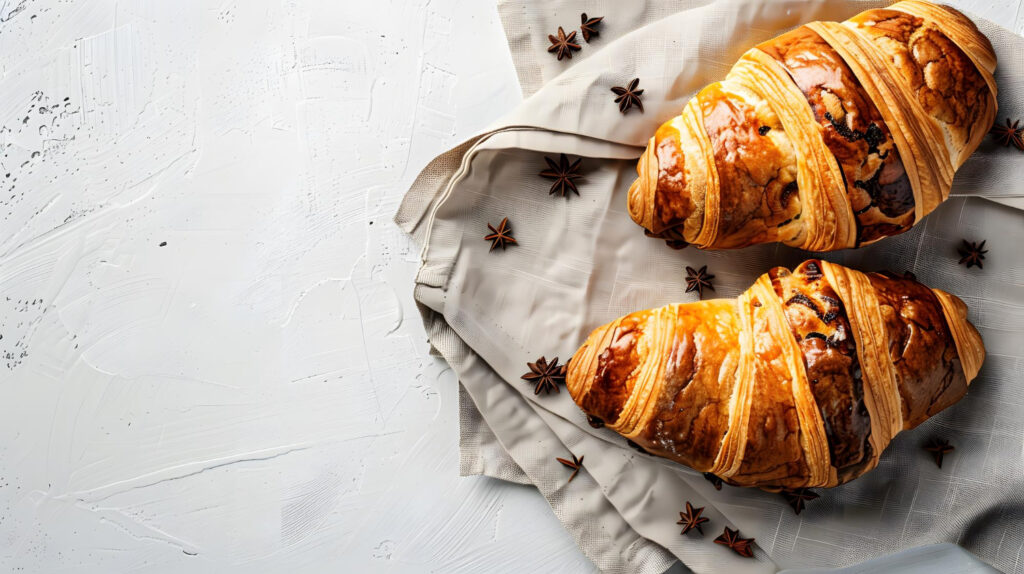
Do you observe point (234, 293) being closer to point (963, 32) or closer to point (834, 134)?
point (834, 134)

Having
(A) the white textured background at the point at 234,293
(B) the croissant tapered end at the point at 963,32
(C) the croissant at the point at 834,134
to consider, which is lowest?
(A) the white textured background at the point at 234,293

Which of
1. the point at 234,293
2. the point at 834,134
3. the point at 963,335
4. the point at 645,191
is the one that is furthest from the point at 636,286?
the point at 234,293

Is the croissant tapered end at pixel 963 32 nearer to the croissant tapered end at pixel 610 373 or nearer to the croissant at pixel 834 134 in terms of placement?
the croissant at pixel 834 134

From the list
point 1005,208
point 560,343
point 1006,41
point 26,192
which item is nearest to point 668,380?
point 560,343

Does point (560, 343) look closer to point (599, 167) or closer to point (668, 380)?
point (668, 380)

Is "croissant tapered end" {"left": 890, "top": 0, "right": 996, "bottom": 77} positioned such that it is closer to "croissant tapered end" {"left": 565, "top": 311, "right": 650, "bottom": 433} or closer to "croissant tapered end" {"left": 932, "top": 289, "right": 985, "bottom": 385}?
"croissant tapered end" {"left": 932, "top": 289, "right": 985, "bottom": 385}

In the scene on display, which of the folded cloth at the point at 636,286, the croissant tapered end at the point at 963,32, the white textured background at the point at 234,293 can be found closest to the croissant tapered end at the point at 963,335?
the folded cloth at the point at 636,286
